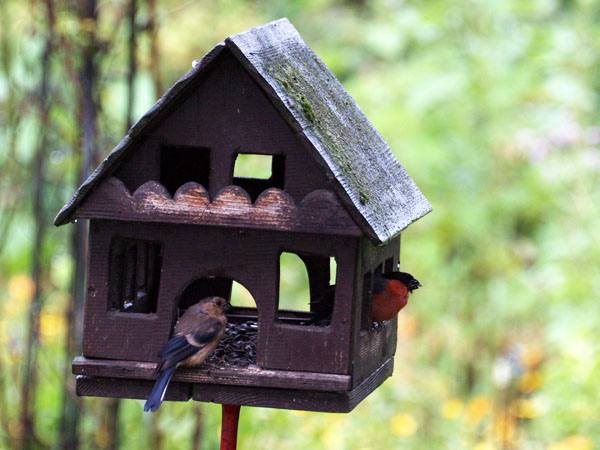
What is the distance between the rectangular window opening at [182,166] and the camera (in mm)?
2508

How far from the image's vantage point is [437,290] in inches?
225

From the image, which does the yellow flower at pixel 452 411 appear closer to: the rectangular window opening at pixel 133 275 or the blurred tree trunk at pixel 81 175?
the blurred tree trunk at pixel 81 175

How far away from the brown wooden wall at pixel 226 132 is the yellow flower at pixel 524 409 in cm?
298

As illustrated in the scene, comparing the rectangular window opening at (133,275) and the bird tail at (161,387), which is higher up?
the rectangular window opening at (133,275)

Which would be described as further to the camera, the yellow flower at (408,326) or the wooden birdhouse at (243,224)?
the yellow flower at (408,326)

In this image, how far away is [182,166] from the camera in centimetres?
255

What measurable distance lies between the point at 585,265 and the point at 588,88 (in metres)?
2.10

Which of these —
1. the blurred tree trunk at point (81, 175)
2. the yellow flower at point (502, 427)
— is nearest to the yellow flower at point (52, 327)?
the blurred tree trunk at point (81, 175)

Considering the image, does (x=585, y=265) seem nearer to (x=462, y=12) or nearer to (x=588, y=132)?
(x=588, y=132)

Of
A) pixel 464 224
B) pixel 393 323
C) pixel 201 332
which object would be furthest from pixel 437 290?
pixel 201 332

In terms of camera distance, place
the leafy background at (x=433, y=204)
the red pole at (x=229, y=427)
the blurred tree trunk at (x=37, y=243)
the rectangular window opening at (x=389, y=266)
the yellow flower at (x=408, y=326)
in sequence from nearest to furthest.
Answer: the red pole at (x=229, y=427)
the rectangular window opening at (x=389, y=266)
the blurred tree trunk at (x=37, y=243)
the leafy background at (x=433, y=204)
the yellow flower at (x=408, y=326)

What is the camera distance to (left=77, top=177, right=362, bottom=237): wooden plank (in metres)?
2.02

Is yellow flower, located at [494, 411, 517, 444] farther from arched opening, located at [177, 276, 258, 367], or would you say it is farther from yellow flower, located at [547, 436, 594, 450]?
arched opening, located at [177, 276, 258, 367]

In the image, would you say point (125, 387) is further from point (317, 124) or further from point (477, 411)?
point (477, 411)
